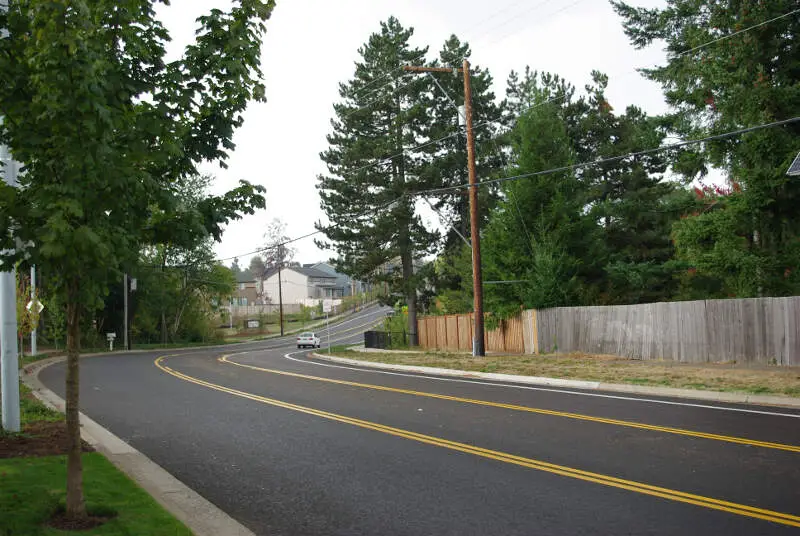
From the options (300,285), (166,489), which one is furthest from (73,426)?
(300,285)

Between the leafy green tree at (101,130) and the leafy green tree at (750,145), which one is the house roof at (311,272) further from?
the leafy green tree at (101,130)

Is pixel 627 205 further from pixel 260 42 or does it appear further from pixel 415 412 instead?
pixel 260 42

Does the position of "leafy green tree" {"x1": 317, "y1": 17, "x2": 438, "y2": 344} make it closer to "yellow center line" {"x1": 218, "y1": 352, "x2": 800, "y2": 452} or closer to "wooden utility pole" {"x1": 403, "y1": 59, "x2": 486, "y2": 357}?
"wooden utility pole" {"x1": 403, "y1": 59, "x2": 486, "y2": 357}

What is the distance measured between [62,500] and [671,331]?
1855 cm

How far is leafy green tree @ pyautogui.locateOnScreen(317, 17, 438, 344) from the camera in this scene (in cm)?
4197

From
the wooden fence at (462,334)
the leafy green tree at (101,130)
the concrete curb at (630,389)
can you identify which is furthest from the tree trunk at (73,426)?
the wooden fence at (462,334)

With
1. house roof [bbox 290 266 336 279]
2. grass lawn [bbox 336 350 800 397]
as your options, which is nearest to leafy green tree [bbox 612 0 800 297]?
grass lawn [bbox 336 350 800 397]

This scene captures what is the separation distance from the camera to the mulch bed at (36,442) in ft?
27.3

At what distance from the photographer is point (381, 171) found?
42.8 meters

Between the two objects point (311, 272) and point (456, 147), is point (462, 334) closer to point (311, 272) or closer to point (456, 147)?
point (456, 147)

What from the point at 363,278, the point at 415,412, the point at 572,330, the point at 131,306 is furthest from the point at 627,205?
the point at 131,306

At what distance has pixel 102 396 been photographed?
54.2 ft

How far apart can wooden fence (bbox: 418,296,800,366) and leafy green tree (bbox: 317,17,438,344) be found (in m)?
13.7

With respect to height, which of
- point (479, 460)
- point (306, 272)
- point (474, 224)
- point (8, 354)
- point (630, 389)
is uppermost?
point (306, 272)
